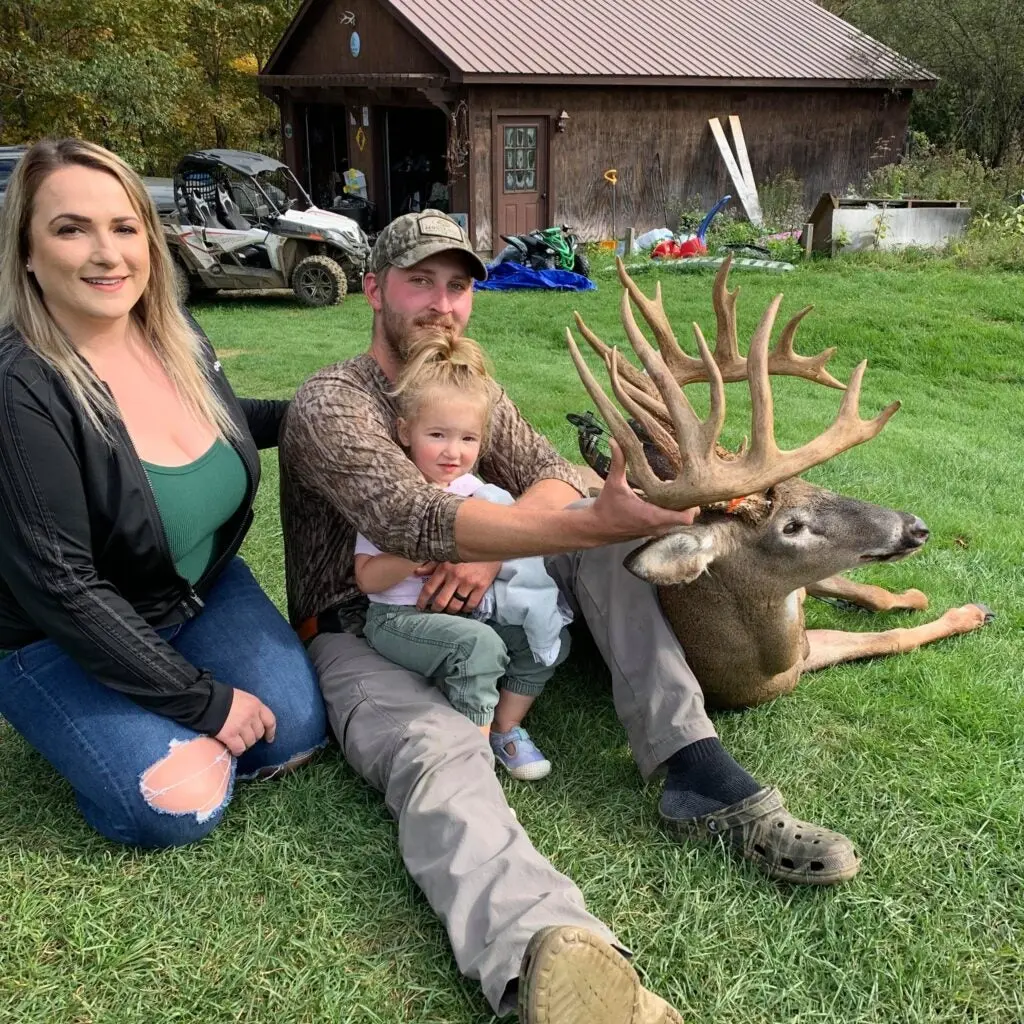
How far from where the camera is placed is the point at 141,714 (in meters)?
2.66

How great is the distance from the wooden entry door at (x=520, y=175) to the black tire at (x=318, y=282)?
4.21m

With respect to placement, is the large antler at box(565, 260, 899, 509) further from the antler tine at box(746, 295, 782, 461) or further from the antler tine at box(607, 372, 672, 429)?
the antler tine at box(607, 372, 672, 429)

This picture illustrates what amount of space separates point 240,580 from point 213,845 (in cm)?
87

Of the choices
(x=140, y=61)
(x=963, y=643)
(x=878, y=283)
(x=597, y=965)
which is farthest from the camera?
(x=140, y=61)

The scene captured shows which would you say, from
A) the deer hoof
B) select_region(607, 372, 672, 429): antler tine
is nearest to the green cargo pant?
select_region(607, 372, 672, 429): antler tine

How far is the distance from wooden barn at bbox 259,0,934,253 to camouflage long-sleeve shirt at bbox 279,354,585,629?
1332 cm

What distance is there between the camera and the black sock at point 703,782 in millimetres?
2619

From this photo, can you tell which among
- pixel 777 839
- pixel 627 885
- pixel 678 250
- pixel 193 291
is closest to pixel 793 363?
pixel 777 839

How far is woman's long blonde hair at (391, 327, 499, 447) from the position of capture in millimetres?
2877

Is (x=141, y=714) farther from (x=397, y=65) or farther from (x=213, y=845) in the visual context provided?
(x=397, y=65)

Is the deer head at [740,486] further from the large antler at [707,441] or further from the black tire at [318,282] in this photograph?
the black tire at [318,282]

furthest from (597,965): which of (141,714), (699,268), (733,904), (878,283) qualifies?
(699,268)

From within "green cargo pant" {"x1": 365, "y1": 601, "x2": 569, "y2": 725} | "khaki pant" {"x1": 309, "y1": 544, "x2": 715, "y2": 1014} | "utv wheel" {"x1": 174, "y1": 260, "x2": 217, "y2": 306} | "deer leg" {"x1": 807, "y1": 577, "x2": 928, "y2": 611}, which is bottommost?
"utv wheel" {"x1": 174, "y1": 260, "x2": 217, "y2": 306}

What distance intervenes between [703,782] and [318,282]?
1155 centimetres
